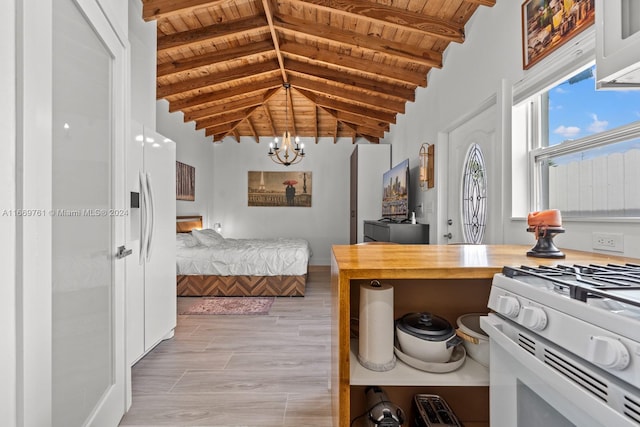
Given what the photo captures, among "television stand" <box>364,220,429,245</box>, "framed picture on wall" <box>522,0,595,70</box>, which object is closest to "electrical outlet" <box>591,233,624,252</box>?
"framed picture on wall" <box>522,0,595,70</box>

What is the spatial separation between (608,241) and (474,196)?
1.53 metres

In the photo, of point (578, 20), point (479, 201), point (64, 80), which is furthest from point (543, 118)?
point (64, 80)

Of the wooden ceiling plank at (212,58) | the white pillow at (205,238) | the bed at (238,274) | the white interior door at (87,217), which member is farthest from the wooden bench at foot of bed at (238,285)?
the wooden ceiling plank at (212,58)

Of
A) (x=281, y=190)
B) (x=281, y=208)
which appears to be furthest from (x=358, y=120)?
(x=281, y=208)

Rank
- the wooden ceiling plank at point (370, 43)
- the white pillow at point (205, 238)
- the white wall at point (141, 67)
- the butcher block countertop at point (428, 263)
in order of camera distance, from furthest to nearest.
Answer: the white pillow at point (205, 238) → the wooden ceiling plank at point (370, 43) → the white wall at point (141, 67) → the butcher block countertop at point (428, 263)

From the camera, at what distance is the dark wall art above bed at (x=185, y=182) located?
16.8 ft

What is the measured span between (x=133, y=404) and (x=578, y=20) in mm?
3244

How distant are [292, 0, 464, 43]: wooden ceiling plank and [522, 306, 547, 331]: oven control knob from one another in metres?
2.92

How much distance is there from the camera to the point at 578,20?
1.60 m

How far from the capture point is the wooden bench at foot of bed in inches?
165

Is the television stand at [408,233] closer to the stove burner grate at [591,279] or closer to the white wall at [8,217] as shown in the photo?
the stove burner grate at [591,279]

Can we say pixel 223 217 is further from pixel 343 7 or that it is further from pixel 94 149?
pixel 94 149

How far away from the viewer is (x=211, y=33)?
3498 millimetres

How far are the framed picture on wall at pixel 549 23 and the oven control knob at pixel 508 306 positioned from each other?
5.09ft
